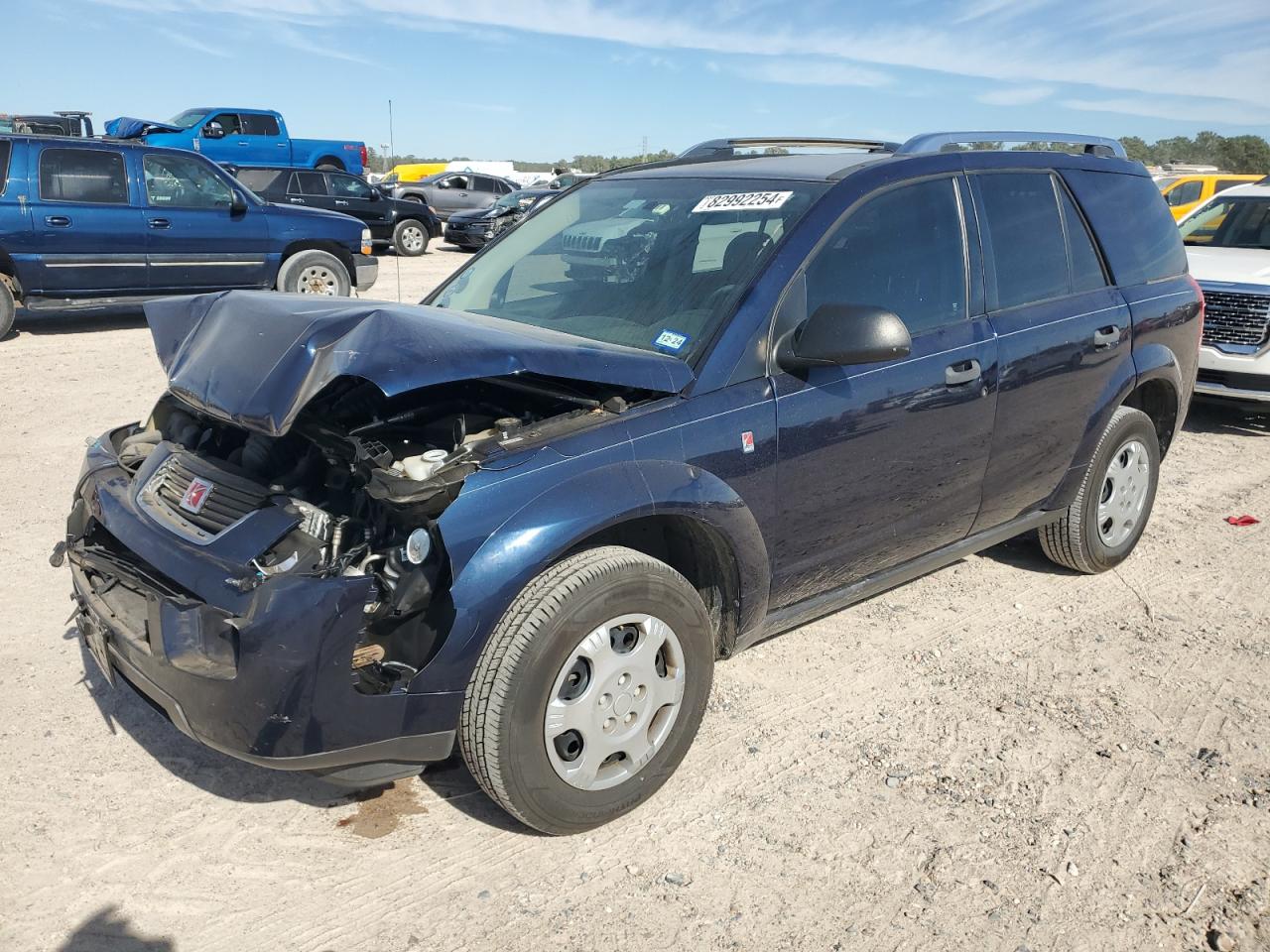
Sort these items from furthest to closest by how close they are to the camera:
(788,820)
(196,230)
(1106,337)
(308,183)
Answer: (308,183), (196,230), (1106,337), (788,820)

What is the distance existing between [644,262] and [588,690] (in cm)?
161

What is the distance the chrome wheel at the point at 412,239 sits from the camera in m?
19.8

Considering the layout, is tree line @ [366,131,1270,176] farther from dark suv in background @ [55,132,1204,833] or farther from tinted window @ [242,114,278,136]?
dark suv in background @ [55,132,1204,833]

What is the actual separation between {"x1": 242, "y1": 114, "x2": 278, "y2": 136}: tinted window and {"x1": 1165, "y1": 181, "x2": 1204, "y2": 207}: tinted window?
63.1 feet

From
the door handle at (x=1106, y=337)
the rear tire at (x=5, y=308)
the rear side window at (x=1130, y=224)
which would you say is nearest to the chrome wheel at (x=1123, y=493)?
the door handle at (x=1106, y=337)

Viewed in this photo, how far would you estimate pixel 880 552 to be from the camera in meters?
3.84

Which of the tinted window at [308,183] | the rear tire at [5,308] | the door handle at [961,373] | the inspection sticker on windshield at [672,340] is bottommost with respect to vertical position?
the rear tire at [5,308]

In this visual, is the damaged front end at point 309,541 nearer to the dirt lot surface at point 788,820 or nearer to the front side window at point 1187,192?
the dirt lot surface at point 788,820

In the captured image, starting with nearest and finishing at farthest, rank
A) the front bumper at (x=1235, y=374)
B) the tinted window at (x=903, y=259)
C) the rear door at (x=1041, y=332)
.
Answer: the tinted window at (x=903, y=259) → the rear door at (x=1041, y=332) → the front bumper at (x=1235, y=374)

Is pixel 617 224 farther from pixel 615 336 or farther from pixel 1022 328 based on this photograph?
pixel 1022 328

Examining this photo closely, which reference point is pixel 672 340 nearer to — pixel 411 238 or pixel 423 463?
pixel 423 463

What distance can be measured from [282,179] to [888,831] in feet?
57.6

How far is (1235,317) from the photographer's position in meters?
8.02

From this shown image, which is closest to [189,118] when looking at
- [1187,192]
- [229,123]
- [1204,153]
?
[229,123]
